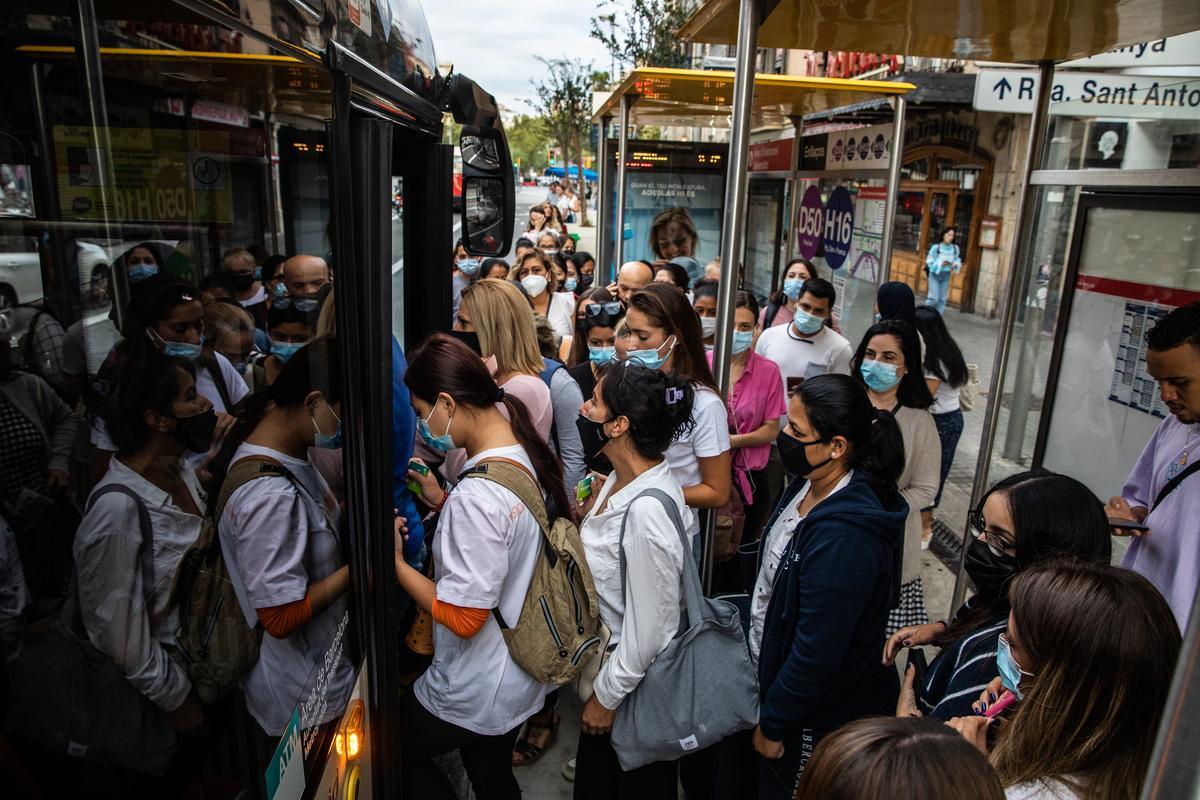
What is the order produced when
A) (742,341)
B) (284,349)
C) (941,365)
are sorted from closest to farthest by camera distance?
(284,349), (742,341), (941,365)

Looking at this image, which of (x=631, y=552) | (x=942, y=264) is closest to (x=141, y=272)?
(x=631, y=552)

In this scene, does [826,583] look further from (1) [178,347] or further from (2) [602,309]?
(2) [602,309]

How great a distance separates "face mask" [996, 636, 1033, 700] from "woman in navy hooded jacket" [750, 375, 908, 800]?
0.47m

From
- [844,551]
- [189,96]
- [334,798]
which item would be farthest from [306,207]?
[844,551]

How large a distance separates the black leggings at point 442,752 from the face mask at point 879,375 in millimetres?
2326

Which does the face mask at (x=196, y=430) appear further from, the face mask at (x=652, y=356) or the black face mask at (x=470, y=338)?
the black face mask at (x=470, y=338)

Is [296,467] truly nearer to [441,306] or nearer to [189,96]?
[189,96]

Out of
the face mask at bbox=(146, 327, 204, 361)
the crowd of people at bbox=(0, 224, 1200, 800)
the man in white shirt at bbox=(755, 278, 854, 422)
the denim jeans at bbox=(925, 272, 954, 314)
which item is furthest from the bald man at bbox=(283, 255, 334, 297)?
the denim jeans at bbox=(925, 272, 954, 314)

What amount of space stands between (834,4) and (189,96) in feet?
7.43

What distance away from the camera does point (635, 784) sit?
268cm

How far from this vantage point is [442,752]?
2.44 meters

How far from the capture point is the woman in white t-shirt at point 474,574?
2.14 m

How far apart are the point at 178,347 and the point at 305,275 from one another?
578 millimetres

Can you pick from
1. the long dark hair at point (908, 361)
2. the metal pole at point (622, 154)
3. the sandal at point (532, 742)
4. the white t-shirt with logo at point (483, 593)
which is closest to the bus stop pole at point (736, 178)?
the white t-shirt with logo at point (483, 593)
